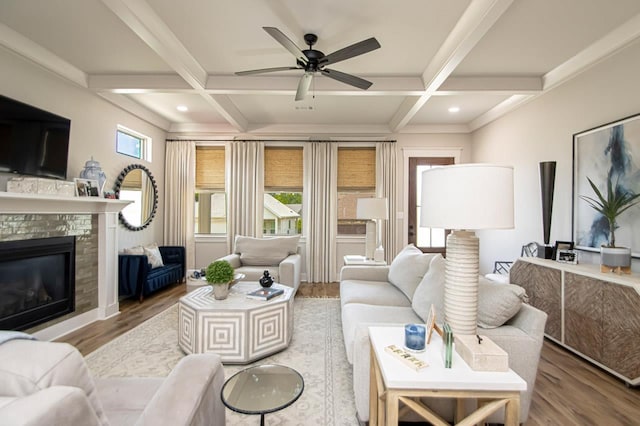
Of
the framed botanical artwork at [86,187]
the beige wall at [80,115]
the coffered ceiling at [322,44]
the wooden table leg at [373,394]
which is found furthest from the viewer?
the framed botanical artwork at [86,187]

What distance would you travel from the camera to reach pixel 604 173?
2668 millimetres

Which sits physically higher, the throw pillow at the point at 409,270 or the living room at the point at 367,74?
the living room at the point at 367,74

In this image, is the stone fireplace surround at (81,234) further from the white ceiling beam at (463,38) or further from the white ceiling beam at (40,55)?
the white ceiling beam at (463,38)

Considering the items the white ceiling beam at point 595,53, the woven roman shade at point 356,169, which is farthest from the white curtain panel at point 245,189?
the white ceiling beam at point 595,53

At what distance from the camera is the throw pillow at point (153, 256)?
13.9 feet

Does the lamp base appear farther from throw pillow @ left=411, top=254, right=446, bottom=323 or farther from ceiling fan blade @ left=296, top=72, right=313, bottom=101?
ceiling fan blade @ left=296, top=72, right=313, bottom=101

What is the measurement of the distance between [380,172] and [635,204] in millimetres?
3225

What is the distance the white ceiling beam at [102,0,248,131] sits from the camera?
213 centimetres

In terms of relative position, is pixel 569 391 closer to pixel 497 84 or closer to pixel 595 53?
pixel 595 53

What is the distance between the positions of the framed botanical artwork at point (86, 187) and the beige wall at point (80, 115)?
26 centimetres

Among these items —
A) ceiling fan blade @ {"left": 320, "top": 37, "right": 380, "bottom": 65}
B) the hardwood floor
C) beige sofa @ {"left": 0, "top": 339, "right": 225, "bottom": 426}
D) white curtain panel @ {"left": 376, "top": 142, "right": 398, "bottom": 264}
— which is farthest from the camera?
white curtain panel @ {"left": 376, "top": 142, "right": 398, "bottom": 264}

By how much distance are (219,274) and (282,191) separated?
301 centimetres

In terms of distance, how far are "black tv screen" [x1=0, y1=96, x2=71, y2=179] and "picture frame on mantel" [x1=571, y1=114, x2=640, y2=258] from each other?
535 cm

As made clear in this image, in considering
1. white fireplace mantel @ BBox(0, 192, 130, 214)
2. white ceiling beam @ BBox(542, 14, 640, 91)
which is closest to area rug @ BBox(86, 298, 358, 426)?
white fireplace mantel @ BBox(0, 192, 130, 214)
